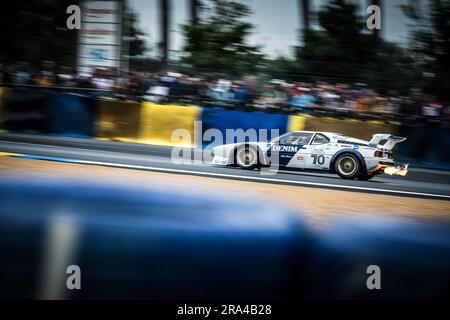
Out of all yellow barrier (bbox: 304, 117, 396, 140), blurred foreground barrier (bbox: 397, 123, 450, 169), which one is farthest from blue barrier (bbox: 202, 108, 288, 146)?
blurred foreground barrier (bbox: 397, 123, 450, 169)

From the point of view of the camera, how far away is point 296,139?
34.1 feet

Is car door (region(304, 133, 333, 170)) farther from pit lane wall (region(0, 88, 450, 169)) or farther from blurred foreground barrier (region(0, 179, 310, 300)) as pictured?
blurred foreground barrier (region(0, 179, 310, 300))

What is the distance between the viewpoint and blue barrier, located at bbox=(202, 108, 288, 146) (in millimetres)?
13508

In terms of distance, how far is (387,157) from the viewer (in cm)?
999

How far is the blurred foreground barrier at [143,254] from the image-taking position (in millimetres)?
3732

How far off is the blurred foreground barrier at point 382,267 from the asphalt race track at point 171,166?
4443mm

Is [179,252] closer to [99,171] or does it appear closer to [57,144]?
[99,171]

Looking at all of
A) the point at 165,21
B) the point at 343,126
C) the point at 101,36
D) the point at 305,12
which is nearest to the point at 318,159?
the point at 343,126

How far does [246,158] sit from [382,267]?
6591 millimetres

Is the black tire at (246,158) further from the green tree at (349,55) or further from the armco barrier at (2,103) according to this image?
the armco barrier at (2,103)

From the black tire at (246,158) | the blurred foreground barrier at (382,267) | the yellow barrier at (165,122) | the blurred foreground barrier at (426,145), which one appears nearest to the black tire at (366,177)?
the black tire at (246,158)

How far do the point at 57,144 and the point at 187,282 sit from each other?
955cm

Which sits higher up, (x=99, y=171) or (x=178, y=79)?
(x=178, y=79)
